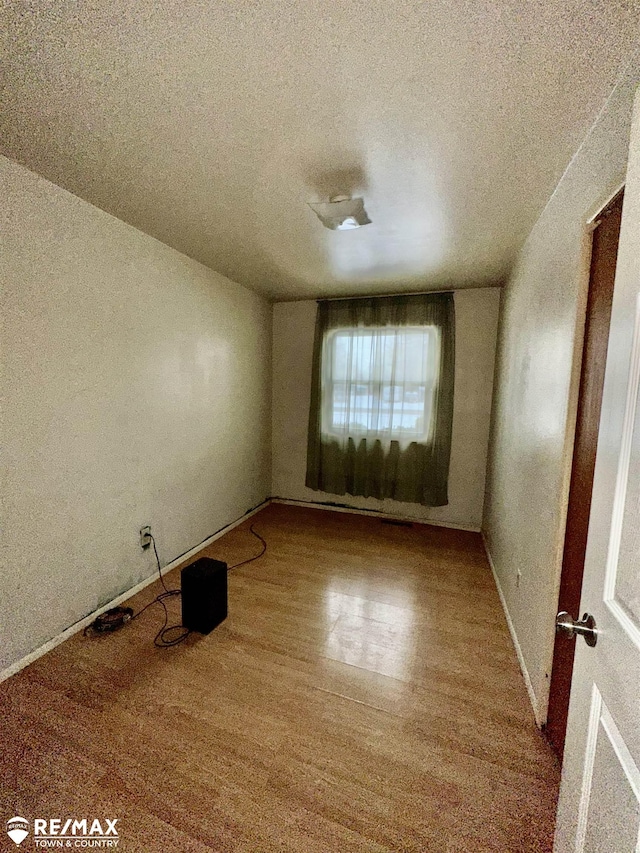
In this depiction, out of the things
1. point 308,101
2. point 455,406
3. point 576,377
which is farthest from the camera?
point 455,406

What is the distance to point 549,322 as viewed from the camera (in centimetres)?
161

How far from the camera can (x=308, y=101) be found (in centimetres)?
117

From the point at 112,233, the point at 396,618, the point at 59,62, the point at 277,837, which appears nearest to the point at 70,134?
the point at 59,62

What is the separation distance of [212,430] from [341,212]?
81.3 inches

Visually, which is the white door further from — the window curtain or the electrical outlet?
the window curtain

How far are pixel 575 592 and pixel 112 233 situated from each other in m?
2.96

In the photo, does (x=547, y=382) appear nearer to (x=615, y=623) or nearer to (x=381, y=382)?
(x=615, y=623)

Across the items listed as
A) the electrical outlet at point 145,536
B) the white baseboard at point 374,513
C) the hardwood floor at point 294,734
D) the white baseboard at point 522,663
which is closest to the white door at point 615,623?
the hardwood floor at point 294,734

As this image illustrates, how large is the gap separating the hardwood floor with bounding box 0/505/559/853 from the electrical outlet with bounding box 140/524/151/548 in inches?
14.0

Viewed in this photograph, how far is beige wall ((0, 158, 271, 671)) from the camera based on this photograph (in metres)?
1.62

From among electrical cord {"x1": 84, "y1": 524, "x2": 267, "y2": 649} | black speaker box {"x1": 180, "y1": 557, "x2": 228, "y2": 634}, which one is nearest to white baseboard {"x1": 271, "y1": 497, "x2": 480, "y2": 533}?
electrical cord {"x1": 84, "y1": 524, "x2": 267, "y2": 649}

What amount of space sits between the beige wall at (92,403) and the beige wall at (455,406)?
3.56 ft

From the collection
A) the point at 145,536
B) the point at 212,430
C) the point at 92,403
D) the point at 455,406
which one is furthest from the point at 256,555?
the point at 455,406

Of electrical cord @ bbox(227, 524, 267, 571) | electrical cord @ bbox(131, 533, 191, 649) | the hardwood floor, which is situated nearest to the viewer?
the hardwood floor
